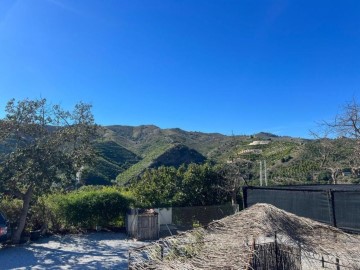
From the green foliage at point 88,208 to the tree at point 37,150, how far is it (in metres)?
1.71

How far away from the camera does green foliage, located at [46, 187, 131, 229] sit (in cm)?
1570

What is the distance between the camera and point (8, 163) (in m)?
12.5

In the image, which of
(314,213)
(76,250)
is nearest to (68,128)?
(76,250)

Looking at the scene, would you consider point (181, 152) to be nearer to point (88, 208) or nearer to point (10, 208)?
point (88, 208)

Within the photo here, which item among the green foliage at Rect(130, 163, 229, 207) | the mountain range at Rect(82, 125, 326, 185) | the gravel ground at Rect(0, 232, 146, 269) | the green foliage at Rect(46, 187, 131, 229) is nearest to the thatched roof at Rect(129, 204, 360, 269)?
the gravel ground at Rect(0, 232, 146, 269)

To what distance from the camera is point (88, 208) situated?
52.4 ft

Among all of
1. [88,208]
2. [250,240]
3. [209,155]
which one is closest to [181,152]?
[209,155]

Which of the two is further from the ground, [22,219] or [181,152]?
[181,152]

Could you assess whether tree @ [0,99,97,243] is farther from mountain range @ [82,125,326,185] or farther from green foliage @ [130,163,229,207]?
green foliage @ [130,163,229,207]

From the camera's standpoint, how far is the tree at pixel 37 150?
12602 millimetres

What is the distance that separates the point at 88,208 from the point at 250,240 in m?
12.5

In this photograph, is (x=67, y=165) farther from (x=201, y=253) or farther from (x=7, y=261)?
(x=201, y=253)

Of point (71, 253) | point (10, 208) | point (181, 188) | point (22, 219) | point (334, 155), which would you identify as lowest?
point (71, 253)

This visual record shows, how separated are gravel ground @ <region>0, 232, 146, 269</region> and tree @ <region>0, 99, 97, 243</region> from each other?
1.46 m
